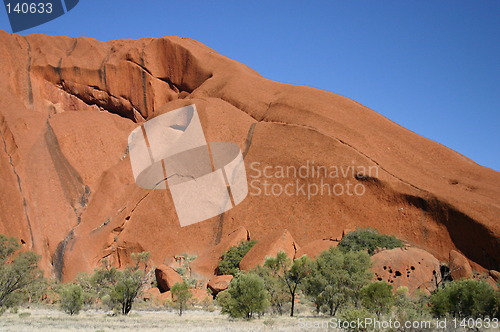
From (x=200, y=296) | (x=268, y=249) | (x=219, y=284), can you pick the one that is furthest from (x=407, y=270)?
(x=200, y=296)

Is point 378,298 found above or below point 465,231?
below

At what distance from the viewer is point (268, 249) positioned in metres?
31.0

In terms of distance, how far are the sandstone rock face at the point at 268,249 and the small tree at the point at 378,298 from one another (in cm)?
1210

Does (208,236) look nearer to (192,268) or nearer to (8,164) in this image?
(192,268)

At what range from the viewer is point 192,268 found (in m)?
35.5

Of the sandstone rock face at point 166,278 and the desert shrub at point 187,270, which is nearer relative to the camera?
the sandstone rock face at point 166,278

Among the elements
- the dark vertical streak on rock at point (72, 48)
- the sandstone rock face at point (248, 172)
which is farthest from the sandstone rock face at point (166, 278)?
the dark vertical streak on rock at point (72, 48)

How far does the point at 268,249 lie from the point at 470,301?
15.8m

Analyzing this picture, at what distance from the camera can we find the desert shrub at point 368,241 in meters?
30.1

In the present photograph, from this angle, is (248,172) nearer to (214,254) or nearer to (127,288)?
(214,254)

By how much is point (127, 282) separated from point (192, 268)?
45.5ft

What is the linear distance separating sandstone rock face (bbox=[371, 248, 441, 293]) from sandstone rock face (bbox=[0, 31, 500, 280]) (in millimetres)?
7389

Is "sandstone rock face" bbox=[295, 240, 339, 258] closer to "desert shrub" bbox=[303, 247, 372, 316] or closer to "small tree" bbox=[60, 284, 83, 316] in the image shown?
"desert shrub" bbox=[303, 247, 372, 316]

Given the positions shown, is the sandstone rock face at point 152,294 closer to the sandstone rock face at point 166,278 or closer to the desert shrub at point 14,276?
the sandstone rock face at point 166,278
